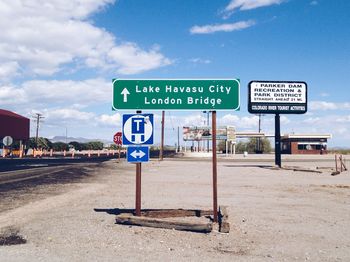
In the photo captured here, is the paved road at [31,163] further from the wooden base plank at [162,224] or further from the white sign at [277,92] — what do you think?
the wooden base plank at [162,224]

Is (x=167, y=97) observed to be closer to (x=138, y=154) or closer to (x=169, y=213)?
(x=138, y=154)

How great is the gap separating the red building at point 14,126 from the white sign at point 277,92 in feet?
177

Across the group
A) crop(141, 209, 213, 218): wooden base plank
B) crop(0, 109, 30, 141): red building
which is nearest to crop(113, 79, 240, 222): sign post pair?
crop(141, 209, 213, 218): wooden base plank

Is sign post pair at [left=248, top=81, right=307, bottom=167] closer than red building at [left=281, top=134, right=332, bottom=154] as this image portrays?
Yes

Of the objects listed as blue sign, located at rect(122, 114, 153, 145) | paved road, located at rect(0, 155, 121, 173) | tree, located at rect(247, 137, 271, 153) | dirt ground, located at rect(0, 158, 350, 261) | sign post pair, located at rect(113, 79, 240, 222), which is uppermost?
tree, located at rect(247, 137, 271, 153)

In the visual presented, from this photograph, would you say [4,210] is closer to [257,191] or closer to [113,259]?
[113,259]

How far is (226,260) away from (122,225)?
2969mm

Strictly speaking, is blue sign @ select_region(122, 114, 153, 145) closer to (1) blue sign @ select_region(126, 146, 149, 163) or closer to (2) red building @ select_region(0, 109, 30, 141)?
(1) blue sign @ select_region(126, 146, 149, 163)

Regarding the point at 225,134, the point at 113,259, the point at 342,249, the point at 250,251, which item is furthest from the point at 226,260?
the point at 225,134

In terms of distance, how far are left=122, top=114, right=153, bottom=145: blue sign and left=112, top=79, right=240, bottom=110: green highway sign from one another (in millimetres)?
299

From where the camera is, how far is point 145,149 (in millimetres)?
8406

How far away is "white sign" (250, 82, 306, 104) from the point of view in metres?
30.5

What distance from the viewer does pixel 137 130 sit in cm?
842

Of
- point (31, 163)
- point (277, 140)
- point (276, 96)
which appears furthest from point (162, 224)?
point (31, 163)
